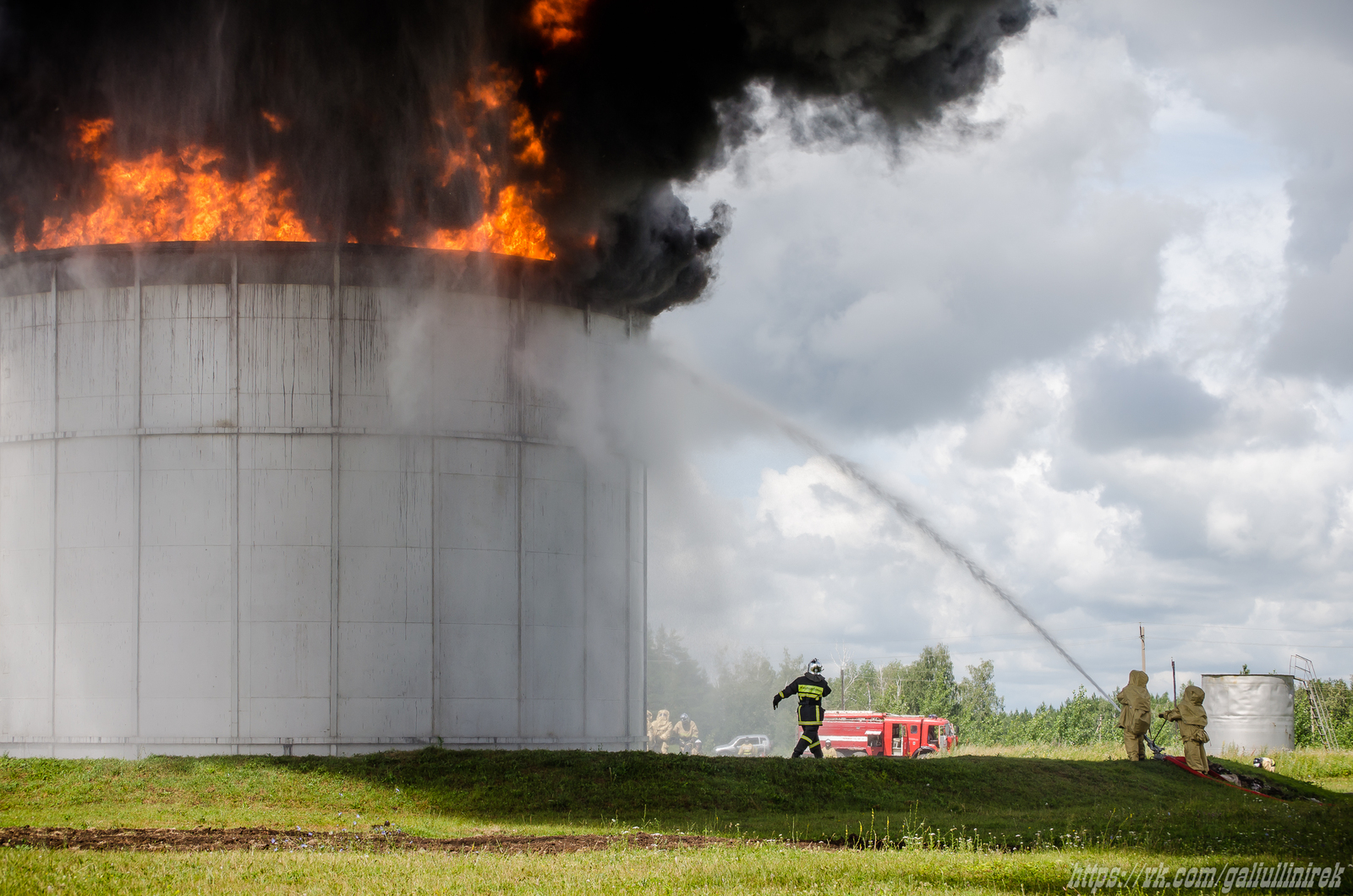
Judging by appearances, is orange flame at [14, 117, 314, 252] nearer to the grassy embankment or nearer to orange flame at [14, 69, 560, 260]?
orange flame at [14, 69, 560, 260]

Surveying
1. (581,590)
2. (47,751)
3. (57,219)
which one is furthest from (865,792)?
(57,219)

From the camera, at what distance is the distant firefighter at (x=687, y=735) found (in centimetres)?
5441

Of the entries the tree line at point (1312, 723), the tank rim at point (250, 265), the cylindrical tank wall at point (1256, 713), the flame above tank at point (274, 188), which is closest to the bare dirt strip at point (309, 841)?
the tank rim at point (250, 265)

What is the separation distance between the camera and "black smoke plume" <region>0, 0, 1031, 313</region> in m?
24.5

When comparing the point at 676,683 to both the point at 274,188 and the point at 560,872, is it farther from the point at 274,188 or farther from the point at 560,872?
the point at 560,872

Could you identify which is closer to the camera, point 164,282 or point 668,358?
point 164,282

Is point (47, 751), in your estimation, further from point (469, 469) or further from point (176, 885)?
point (176, 885)

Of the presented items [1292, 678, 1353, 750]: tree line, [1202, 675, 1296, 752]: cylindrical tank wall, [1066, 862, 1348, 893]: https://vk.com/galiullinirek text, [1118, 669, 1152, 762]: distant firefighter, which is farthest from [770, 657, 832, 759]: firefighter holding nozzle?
[1292, 678, 1353, 750]: tree line

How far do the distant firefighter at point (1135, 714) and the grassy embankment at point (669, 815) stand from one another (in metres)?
1.13

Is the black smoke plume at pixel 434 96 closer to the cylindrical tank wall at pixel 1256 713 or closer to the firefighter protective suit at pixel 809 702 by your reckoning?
the firefighter protective suit at pixel 809 702

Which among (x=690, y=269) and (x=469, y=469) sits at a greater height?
(x=690, y=269)

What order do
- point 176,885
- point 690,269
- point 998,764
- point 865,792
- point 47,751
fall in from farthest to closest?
point 690,269
point 47,751
point 998,764
point 865,792
point 176,885

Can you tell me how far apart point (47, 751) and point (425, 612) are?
7.56 m

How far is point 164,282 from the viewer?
23.6m
